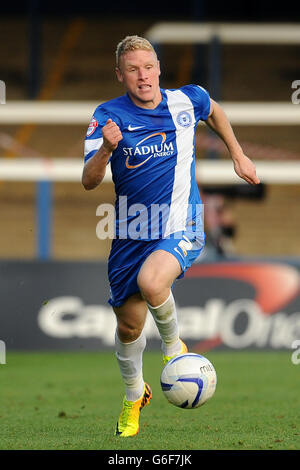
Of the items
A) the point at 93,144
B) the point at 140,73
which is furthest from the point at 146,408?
the point at 140,73

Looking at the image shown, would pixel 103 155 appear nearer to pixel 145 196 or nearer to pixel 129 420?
pixel 145 196

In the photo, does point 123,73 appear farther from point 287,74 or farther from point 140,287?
point 287,74

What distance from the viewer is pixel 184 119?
612cm

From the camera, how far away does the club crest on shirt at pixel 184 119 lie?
6.09m

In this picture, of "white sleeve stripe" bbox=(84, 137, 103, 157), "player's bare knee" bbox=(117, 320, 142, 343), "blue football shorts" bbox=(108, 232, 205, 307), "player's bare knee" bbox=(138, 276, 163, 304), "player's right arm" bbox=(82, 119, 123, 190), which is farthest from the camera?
"player's bare knee" bbox=(117, 320, 142, 343)

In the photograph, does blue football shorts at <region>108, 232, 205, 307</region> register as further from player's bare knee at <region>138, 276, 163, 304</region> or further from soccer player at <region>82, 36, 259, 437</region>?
player's bare knee at <region>138, 276, 163, 304</region>

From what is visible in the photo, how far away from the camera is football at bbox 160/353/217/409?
5.60m

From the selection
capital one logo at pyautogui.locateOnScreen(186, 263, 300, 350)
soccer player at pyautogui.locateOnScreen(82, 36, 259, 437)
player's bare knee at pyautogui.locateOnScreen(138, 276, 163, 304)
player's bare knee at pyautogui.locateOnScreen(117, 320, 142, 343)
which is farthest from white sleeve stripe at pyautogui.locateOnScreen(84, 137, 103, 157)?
capital one logo at pyautogui.locateOnScreen(186, 263, 300, 350)

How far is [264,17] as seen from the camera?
21422mm

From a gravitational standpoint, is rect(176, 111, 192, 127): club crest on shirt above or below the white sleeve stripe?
above

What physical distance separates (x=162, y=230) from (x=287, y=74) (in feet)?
54.4

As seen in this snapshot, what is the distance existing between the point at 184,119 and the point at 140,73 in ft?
1.63

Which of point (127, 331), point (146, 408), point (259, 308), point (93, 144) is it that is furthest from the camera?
point (259, 308)
